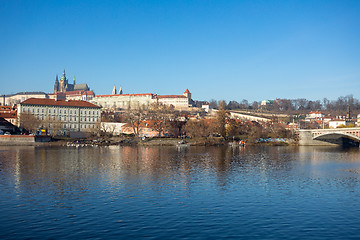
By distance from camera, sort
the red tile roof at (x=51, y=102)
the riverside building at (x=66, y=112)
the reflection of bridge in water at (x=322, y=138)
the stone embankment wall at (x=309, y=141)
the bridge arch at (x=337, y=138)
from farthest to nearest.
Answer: the red tile roof at (x=51, y=102)
the riverside building at (x=66, y=112)
the stone embankment wall at (x=309, y=141)
the reflection of bridge in water at (x=322, y=138)
the bridge arch at (x=337, y=138)

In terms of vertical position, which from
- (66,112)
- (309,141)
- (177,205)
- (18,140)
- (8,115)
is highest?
(66,112)

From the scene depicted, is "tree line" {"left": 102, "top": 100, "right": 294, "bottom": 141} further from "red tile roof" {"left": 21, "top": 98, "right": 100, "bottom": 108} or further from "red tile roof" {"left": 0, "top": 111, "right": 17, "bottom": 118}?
"red tile roof" {"left": 0, "top": 111, "right": 17, "bottom": 118}

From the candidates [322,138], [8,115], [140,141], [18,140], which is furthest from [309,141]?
[8,115]

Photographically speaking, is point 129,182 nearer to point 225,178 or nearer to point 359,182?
point 225,178

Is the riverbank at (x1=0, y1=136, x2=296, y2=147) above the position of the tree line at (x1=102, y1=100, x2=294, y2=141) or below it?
below

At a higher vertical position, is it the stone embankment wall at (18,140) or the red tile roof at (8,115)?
the red tile roof at (8,115)

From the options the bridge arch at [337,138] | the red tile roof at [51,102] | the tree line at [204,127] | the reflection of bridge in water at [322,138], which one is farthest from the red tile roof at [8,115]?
the bridge arch at [337,138]

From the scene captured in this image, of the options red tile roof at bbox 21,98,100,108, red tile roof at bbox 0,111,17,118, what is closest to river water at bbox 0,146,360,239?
red tile roof at bbox 0,111,17,118

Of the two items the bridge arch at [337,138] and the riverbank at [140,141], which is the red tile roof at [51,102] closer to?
the riverbank at [140,141]

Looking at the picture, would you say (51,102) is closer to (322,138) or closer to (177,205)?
(322,138)

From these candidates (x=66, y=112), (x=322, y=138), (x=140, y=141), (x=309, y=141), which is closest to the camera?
(x=322, y=138)

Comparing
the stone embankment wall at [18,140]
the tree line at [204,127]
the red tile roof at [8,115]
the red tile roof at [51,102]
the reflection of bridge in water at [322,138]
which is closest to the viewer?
the stone embankment wall at [18,140]

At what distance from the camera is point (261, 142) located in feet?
268

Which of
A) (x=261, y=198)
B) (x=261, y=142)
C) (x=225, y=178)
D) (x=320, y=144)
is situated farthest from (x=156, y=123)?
(x=261, y=198)
